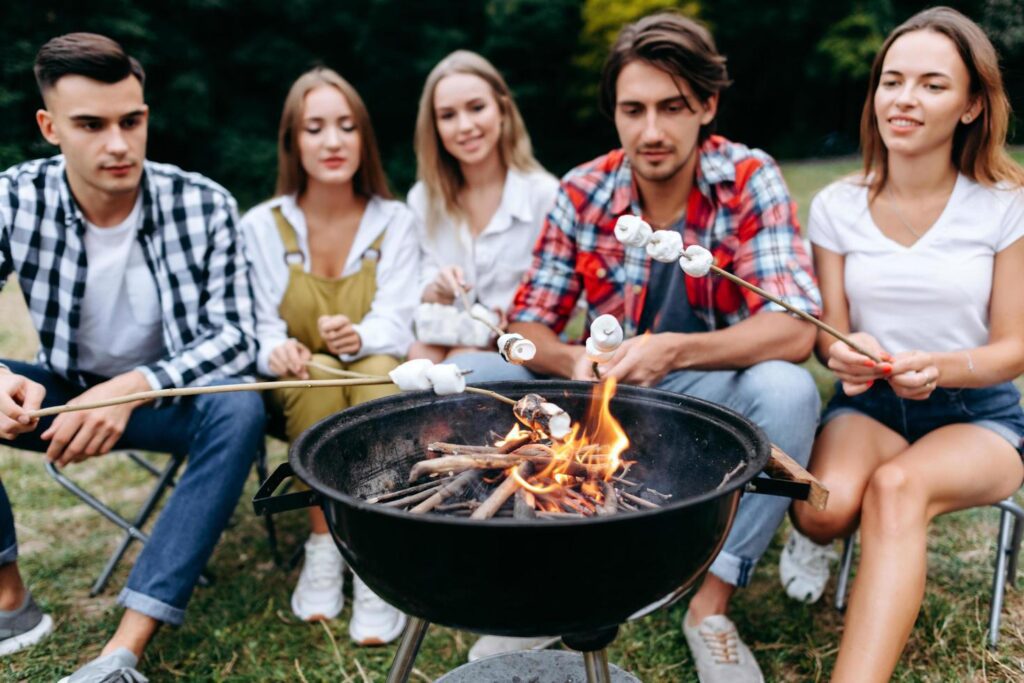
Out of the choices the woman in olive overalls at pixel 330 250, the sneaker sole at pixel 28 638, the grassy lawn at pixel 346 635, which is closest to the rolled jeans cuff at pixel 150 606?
the grassy lawn at pixel 346 635

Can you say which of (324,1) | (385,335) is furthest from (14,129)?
(324,1)

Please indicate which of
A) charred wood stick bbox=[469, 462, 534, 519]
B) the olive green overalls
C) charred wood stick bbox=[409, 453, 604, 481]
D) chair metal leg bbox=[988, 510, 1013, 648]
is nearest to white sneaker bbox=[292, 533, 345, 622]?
the olive green overalls

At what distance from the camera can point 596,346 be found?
72.2 inches

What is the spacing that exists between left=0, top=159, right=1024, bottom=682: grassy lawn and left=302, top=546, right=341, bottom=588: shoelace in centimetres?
14

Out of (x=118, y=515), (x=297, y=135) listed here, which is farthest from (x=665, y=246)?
(x=118, y=515)

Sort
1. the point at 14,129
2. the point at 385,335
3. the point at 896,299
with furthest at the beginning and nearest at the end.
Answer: the point at 14,129 < the point at 385,335 < the point at 896,299

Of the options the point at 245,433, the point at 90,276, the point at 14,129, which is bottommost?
the point at 245,433

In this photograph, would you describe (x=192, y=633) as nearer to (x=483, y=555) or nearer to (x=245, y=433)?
(x=245, y=433)

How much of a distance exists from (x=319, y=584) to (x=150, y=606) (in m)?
0.59

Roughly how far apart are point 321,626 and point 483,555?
61.3 inches

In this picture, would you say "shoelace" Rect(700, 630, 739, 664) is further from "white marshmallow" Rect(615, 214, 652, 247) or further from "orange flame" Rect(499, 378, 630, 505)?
"white marshmallow" Rect(615, 214, 652, 247)

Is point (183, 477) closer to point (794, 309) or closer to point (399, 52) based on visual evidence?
point (794, 309)

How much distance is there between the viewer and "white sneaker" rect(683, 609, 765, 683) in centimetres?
219

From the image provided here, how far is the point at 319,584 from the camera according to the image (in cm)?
267
